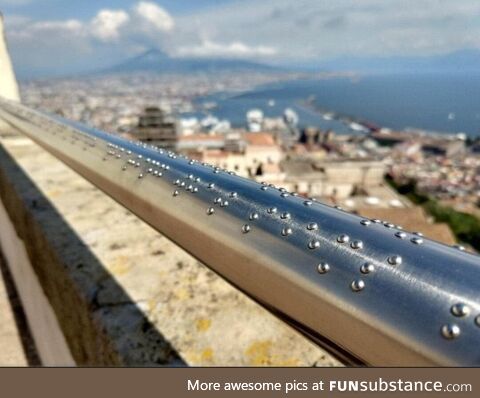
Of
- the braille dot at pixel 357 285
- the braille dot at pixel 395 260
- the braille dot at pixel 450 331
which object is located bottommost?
the braille dot at pixel 450 331

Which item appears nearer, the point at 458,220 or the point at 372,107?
the point at 458,220

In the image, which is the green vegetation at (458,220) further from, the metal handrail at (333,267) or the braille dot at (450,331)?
the braille dot at (450,331)

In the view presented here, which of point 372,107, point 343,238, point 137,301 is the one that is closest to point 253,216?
point 343,238

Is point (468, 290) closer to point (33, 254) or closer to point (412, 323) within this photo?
point (412, 323)

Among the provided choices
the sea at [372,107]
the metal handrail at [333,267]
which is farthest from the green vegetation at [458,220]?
the sea at [372,107]

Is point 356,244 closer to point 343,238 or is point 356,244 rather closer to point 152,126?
point 343,238

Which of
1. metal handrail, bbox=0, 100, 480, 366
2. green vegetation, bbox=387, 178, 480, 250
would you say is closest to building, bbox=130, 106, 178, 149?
green vegetation, bbox=387, 178, 480, 250

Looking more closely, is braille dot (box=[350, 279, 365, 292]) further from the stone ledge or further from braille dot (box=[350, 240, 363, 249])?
the stone ledge
